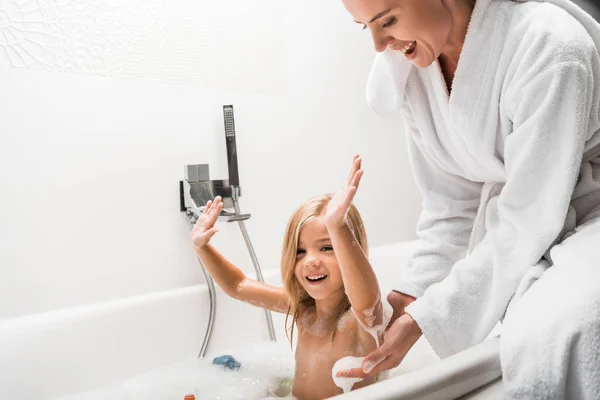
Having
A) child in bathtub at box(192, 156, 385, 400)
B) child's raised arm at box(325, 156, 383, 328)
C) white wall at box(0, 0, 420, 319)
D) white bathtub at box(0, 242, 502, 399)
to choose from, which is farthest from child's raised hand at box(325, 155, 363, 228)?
white wall at box(0, 0, 420, 319)

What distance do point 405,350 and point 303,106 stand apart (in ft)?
4.19

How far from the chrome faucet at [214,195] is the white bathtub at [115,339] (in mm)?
33

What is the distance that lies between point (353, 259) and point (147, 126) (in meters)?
0.93

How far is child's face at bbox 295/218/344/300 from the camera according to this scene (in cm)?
131

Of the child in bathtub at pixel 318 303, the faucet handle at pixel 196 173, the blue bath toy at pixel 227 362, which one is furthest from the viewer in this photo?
the faucet handle at pixel 196 173

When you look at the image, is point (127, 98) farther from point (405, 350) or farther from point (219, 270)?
point (405, 350)

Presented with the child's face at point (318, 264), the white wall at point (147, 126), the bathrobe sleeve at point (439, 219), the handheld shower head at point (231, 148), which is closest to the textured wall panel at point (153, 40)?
the white wall at point (147, 126)

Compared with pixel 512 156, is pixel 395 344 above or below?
below

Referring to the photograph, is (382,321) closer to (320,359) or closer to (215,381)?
(320,359)

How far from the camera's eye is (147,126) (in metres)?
1.76

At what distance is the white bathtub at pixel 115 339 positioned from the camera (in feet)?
4.85

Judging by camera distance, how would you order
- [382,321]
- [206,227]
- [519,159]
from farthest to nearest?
[206,227] < [382,321] < [519,159]

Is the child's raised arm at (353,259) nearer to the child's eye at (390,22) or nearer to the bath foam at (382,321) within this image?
the bath foam at (382,321)

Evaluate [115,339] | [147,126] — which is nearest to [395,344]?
[115,339]
